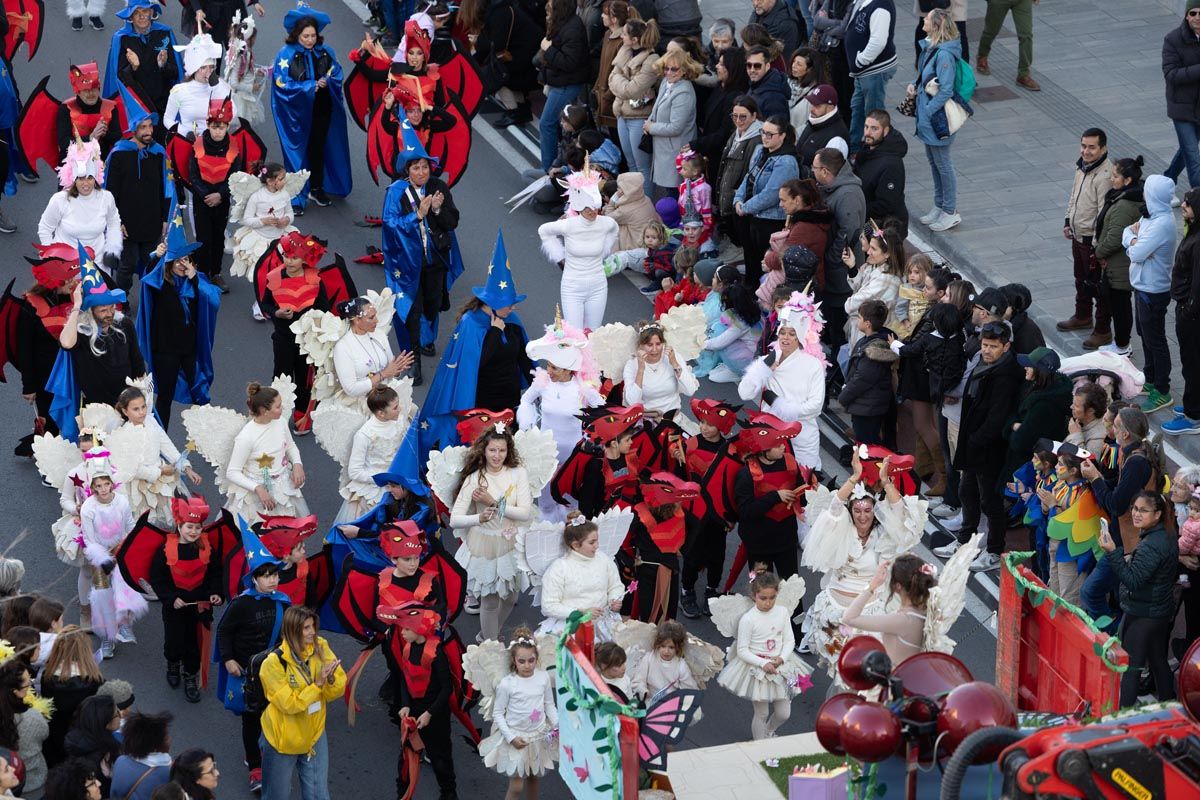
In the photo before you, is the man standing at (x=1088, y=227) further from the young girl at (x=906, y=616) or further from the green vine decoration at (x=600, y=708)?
the green vine decoration at (x=600, y=708)

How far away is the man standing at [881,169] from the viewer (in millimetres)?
14766

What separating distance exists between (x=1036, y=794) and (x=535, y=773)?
181 inches

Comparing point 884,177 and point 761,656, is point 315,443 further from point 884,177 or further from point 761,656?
point 761,656

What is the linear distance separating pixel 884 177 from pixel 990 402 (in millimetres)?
3103

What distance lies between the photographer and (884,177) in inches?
581

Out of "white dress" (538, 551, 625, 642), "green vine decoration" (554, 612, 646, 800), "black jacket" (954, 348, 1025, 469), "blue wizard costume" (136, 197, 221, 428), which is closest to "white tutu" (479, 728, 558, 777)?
"white dress" (538, 551, 625, 642)

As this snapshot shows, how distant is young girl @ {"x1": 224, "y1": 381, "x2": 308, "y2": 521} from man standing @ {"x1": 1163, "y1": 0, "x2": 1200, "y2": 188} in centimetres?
750

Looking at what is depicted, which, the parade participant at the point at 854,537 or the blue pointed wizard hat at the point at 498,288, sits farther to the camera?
the blue pointed wizard hat at the point at 498,288

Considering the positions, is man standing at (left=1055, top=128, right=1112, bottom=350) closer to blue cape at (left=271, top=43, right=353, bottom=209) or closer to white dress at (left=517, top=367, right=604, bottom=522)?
white dress at (left=517, top=367, right=604, bottom=522)

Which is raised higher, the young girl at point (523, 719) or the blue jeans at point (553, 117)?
the blue jeans at point (553, 117)

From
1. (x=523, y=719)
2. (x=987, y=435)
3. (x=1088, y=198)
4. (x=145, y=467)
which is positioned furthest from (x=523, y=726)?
(x=1088, y=198)

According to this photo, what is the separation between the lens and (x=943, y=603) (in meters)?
9.76

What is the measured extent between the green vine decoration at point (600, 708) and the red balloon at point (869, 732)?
206cm

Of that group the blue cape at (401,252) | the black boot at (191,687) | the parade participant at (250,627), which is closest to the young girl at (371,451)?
the black boot at (191,687)
